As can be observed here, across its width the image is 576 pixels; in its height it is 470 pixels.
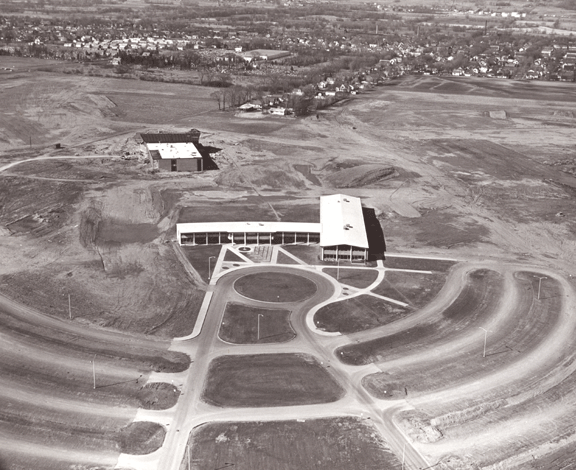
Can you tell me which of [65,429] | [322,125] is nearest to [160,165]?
[322,125]

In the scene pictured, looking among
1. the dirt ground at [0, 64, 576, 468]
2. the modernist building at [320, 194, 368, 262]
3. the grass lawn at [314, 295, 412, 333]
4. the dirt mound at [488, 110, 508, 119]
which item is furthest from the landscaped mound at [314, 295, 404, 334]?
the dirt mound at [488, 110, 508, 119]

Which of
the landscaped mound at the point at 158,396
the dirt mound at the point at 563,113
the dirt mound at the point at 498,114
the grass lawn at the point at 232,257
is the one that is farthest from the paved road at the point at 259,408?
the dirt mound at the point at 563,113

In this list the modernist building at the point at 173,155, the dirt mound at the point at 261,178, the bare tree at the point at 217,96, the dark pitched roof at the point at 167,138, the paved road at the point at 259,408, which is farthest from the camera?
the bare tree at the point at 217,96

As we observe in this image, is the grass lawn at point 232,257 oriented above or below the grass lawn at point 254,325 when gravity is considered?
above

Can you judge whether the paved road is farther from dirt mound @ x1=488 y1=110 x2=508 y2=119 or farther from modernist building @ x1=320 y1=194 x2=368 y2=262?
dirt mound @ x1=488 y1=110 x2=508 y2=119

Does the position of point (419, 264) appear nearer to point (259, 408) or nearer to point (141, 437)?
point (259, 408)

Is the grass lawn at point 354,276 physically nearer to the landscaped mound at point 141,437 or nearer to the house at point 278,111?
the landscaped mound at point 141,437

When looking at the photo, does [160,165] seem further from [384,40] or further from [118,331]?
[384,40]
